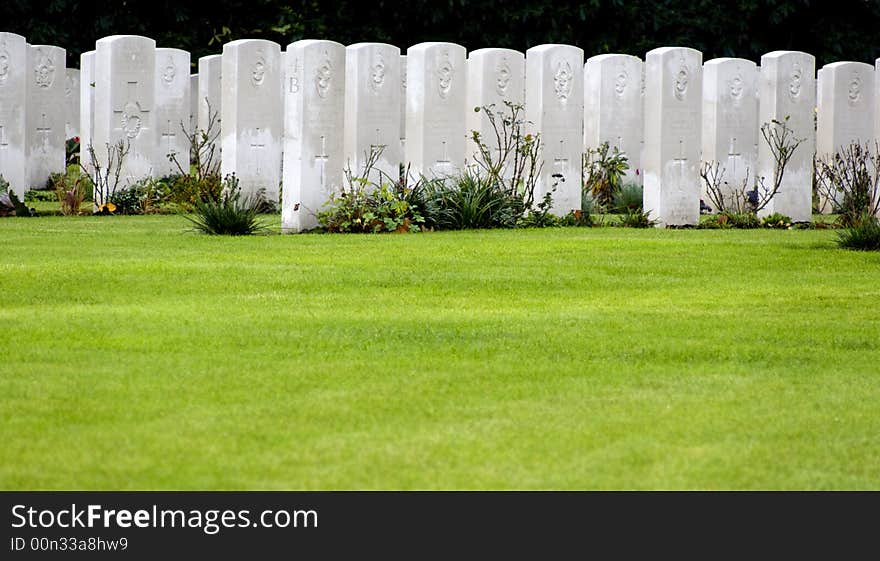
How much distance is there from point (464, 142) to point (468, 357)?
25.2 ft

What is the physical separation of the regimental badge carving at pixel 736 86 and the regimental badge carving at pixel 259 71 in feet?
16.1

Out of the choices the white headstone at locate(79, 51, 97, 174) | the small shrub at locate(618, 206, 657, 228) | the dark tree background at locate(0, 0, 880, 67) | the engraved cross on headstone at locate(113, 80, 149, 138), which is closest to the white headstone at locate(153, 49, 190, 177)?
the white headstone at locate(79, 51, 97, 174)

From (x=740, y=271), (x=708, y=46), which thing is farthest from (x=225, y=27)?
(x=740, y=271)

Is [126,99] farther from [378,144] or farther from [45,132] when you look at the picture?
[378,144]

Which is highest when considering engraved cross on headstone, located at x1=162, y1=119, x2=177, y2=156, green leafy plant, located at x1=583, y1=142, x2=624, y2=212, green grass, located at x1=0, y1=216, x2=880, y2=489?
engraved cross on headstone, located at x1=162, y1=119, x2=177, y2=156

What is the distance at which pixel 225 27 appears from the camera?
84.1ft

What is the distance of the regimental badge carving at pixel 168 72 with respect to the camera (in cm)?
1750

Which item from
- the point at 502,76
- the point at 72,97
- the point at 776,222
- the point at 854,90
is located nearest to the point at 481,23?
the point at 72,97

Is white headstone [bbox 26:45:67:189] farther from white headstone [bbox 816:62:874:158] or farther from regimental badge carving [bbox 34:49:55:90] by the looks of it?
white headstone [bbox 816:62:874:158]

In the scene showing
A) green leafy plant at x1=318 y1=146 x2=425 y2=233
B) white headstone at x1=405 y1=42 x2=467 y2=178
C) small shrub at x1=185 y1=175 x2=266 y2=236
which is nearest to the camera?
small shrub at x1=185 y1=175 x2=266 y2=236

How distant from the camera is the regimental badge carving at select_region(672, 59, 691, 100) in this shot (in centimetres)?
1448

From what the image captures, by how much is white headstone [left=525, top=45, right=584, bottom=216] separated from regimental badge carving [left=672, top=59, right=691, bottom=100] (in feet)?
3.03
